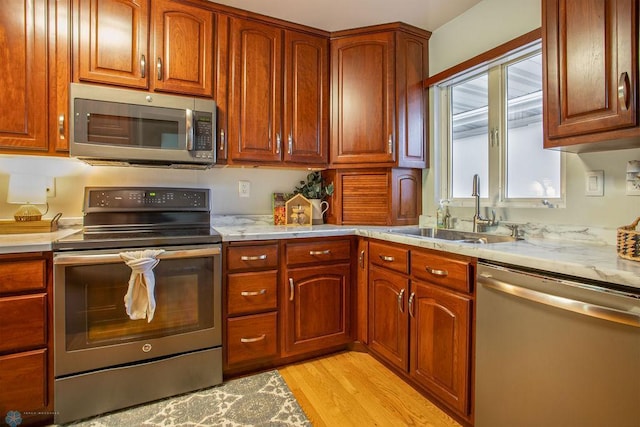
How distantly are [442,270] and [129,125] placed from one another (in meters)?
1.87

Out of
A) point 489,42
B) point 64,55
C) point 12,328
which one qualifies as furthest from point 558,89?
point 12,328

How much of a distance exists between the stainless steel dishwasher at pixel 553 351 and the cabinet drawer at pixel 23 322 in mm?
1970

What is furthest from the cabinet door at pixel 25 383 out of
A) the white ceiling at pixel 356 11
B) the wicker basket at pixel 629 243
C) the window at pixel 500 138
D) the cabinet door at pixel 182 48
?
the window at pixel 500 138

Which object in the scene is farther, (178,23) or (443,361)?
(178,23)

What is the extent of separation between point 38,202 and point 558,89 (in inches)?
110

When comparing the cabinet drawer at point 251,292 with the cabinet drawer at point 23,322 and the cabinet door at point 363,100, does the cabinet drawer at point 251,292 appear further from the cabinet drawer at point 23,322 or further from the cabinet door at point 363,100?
the cabinet door at point 363,100

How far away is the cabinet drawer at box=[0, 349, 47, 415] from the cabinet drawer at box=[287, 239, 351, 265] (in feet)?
4.20

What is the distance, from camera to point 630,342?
92cm

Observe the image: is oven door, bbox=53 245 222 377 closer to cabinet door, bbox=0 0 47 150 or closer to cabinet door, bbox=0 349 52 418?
cabinet door, bbox=0 349 52 418

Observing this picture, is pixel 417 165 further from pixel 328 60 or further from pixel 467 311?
pixel 467 311

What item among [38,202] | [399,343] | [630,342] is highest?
[38,202]

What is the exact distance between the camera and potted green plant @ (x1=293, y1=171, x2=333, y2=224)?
2552mm

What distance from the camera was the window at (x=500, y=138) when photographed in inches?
71.8

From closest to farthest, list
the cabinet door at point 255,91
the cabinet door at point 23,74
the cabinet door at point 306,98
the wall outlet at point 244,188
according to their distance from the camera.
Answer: the cabinet door at point 23,74
the cabinet door at point 255,91
the cabinet door at point 306,98
the wall outlet at point 244,188
